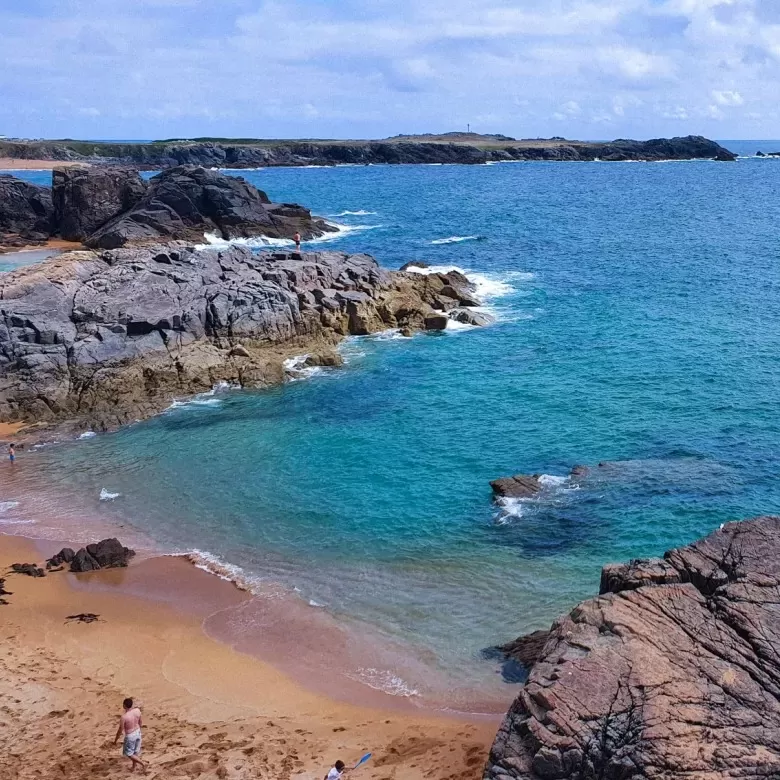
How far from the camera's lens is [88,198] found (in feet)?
302

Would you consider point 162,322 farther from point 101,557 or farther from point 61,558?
point 101,557

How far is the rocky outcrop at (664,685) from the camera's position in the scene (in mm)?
15234

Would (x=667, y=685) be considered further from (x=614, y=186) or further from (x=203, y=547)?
(x=614, y=186)

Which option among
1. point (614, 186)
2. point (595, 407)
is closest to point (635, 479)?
point (595, 407)

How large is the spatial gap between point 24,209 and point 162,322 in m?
58.0

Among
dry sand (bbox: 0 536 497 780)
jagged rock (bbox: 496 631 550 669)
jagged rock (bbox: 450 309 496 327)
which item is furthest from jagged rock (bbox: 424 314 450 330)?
jagged rock (bbox: 496 631 550 669)

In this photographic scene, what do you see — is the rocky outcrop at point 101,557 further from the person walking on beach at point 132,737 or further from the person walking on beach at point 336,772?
the person walking on beach at point 336,772

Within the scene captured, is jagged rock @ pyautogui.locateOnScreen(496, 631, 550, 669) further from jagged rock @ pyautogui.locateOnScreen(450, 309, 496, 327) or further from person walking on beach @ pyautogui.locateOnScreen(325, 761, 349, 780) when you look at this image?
jagged rock @ pyautogui.locateOnScreen(450, 309, 496, 327)

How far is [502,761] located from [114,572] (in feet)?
58.1

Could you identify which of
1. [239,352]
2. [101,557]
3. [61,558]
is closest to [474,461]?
[101,557]

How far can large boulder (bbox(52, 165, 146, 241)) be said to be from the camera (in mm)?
91812

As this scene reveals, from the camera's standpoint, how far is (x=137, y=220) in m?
86.9

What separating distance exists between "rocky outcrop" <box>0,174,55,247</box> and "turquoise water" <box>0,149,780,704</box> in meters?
56.3

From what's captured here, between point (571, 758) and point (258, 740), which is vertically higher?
point (571, 758)
